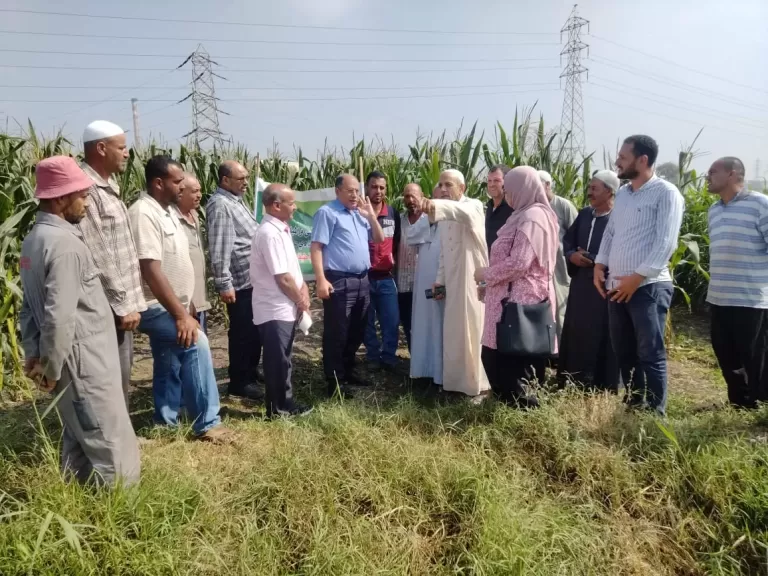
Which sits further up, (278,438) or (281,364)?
(281,364)

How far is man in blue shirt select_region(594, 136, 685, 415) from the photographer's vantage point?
3404 millimetres

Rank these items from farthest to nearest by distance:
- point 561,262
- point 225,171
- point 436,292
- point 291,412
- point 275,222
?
point 561,262, point 225,171, point 436,292, point 291,412, point 275,222

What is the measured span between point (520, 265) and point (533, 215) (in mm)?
319

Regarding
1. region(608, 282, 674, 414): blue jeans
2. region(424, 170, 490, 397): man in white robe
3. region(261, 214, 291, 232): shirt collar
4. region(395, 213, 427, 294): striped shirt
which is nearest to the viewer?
region(608, 282, 674, 414): blue jeans

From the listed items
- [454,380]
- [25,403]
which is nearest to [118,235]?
[25,403]

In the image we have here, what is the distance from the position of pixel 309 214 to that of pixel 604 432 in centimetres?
376

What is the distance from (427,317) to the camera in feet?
14.9

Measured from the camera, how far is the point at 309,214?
5785 mm

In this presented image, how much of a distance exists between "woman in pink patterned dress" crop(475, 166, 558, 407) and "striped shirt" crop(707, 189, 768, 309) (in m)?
1.41

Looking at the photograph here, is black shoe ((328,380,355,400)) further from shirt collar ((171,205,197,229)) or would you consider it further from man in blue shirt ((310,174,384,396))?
shirt collar ((171,205,197,229))

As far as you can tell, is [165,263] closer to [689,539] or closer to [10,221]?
[10,221]

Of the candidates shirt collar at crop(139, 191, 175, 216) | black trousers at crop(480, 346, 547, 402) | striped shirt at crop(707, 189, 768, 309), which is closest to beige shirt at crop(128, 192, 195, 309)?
shirt collar at crop(139, 191, 175, 216)

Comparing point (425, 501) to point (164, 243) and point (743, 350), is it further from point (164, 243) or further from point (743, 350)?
point (743, 350)

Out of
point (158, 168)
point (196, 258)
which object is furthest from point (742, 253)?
point (158, 168)
